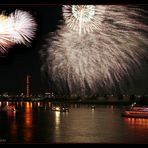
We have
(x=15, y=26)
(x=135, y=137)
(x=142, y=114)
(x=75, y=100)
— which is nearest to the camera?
(x=15, y=26)

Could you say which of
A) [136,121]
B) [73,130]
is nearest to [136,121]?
[136,121]

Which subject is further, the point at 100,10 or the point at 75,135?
the point at 75,135

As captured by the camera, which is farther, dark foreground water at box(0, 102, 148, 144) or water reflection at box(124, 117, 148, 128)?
water reflection at box(124, 117, 148, 128)

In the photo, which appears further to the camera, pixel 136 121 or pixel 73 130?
pixel 136 121

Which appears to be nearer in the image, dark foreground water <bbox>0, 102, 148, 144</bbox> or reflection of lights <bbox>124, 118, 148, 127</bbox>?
dark foreground water <bbox>0, 102, 148, 144</bbox>

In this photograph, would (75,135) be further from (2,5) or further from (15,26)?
(2,5)

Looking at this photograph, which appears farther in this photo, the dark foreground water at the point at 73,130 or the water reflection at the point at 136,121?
the water reflection at the point at 136,121

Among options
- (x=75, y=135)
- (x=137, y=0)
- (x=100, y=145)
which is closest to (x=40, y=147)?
(x=100, y=145)

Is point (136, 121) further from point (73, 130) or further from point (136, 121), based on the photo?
point (73, 130)

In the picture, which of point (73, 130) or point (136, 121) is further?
point (136, 121)

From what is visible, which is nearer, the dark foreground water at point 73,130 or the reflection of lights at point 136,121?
the dark foreground water at point 73,130

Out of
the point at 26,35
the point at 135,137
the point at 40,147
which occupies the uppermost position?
the point at 26,35
